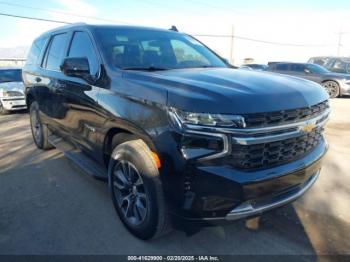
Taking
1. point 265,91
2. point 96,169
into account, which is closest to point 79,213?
point 96,169

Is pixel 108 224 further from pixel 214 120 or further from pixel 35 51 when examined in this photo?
pixel 35 51

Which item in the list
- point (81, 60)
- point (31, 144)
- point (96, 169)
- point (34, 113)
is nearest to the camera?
point (81, 60)

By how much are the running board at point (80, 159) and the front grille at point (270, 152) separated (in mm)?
1705

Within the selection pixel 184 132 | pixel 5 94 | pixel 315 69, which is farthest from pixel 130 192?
pixel 315 69

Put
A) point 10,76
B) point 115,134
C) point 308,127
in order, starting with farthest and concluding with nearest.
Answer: point 10,76 → point 115,134 → point 308,127

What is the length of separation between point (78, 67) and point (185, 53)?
137 centimetres

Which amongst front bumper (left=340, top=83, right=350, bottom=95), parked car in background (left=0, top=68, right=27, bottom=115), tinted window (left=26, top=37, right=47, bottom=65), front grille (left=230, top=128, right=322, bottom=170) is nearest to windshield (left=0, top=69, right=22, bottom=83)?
parked car in background (left=0, top=68, right=27, bottom=115)

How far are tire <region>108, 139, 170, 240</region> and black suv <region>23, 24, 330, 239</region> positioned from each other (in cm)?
1

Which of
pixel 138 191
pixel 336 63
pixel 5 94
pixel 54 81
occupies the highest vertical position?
pixel 54 81

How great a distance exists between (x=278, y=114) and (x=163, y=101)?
878 millimetres

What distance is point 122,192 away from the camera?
322cm

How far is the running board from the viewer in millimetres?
3572

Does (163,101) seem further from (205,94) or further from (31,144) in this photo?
(31,144)

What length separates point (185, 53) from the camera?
4.09 metres
